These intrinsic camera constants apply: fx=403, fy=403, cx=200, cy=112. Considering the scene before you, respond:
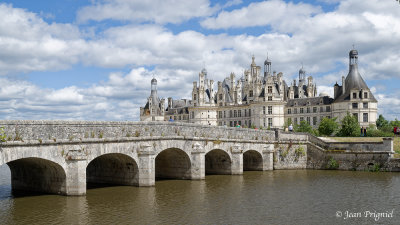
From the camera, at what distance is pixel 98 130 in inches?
875

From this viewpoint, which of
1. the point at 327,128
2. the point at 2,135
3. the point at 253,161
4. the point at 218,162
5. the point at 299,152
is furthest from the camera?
the point at 327,128

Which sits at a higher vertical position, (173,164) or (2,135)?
(2,135)

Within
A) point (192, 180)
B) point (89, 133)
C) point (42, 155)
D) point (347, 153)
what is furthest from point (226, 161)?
point (42, 155)

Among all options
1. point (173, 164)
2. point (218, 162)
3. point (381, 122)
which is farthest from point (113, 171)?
point (381, 122)

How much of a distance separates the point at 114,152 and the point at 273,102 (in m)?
55.9

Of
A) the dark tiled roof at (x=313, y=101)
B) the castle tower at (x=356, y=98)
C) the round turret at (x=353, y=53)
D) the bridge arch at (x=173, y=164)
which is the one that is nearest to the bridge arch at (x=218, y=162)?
the bridge arch at (x=173, y=164)

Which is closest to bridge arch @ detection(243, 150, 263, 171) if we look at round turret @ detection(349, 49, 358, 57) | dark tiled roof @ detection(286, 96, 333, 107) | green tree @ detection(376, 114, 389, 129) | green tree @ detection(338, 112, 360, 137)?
green tree @ detection(338, 112, 360, 137)

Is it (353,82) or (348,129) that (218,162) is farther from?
(353,82)

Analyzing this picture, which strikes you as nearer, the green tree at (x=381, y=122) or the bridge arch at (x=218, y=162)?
the bridge arch at (x=218, y=162)

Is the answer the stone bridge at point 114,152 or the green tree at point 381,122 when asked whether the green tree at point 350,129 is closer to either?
the stone bridge at point 114,152

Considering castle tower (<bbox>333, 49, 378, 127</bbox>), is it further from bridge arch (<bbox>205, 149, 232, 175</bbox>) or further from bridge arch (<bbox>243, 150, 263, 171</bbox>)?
bridge arch (<bbox>205, 149, 232, 175</bbox>)

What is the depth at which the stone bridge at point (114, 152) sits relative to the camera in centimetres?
1936

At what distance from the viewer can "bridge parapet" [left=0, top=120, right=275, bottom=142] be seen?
1877 cm

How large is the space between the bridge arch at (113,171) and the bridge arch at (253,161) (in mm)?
13638
